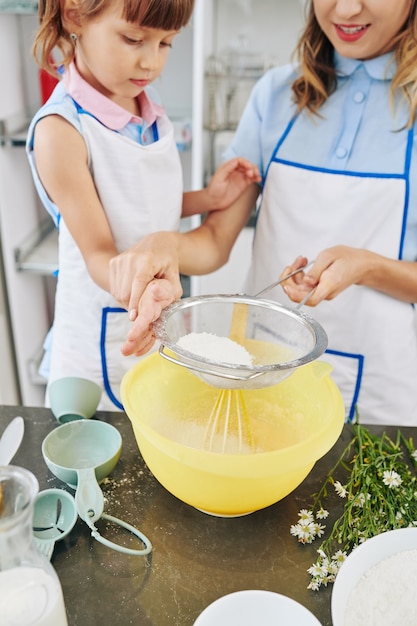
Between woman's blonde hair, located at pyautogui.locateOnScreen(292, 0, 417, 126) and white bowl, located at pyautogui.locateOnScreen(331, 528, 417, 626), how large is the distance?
0.85 meters

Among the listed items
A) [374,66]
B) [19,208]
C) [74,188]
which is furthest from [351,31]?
[19,208]

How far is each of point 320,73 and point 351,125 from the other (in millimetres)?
139

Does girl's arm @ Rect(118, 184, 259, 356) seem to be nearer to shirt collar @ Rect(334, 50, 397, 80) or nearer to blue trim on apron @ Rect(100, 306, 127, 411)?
blue trim on apron @ Rect(100, 306, 127, 411)

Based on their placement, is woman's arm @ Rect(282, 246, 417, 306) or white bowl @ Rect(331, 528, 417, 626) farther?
woman's arm @ Rect(282, 246, 417, 306)

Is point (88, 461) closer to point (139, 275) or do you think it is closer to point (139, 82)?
point (139, 275)

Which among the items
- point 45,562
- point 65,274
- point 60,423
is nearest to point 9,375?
point 65,274

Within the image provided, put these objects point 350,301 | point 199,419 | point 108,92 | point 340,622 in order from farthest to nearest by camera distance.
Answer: point 350,301 → point 108,92 → point 199,419 → point 340,622

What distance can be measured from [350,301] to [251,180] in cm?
35

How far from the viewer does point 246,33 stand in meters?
2.16

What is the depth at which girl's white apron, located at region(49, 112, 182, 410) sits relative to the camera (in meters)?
1.14

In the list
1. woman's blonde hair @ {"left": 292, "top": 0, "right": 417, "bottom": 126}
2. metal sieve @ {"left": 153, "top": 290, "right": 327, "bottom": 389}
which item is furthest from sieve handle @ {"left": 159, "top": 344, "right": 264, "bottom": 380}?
woman's blonde hair @ {"left": 292, "top": 0, "right": 417, "bottom": 126}

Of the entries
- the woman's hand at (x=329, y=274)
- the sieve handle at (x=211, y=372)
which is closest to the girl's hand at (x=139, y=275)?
the sieve handle at (x=211, y=372)

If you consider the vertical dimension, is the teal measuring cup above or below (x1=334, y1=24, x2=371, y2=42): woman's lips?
below

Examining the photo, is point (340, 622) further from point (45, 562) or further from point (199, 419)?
point (199, 419)
